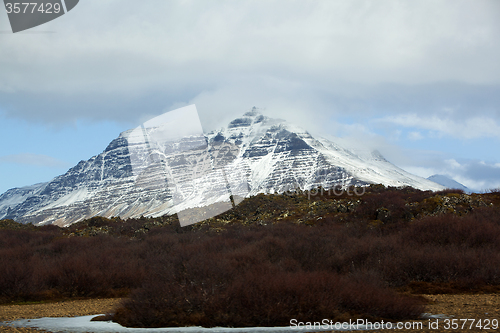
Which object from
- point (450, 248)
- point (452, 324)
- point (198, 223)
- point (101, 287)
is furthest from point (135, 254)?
point (452, 324)

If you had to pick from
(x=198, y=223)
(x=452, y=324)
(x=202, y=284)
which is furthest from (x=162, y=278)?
(x=198, y=223)

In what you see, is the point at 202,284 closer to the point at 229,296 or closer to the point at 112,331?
the point at 229,296

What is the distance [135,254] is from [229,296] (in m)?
14.9

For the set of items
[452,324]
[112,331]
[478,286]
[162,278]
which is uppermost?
[162,278]

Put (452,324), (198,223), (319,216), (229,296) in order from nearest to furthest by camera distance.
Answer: (452,324)
(229,296)
(319,216)
(198,223)

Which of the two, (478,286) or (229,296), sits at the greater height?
(229,296)

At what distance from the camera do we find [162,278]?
38.1 feet

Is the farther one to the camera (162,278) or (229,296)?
(162,278)

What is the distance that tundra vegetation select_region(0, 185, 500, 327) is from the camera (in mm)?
10625

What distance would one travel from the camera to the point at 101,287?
18125 millimetres

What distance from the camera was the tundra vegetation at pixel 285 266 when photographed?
34.9ft

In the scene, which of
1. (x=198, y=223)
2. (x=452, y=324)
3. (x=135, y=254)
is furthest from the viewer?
(x=198, y=223)

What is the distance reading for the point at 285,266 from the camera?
15.9 m

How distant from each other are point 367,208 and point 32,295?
20.7m
